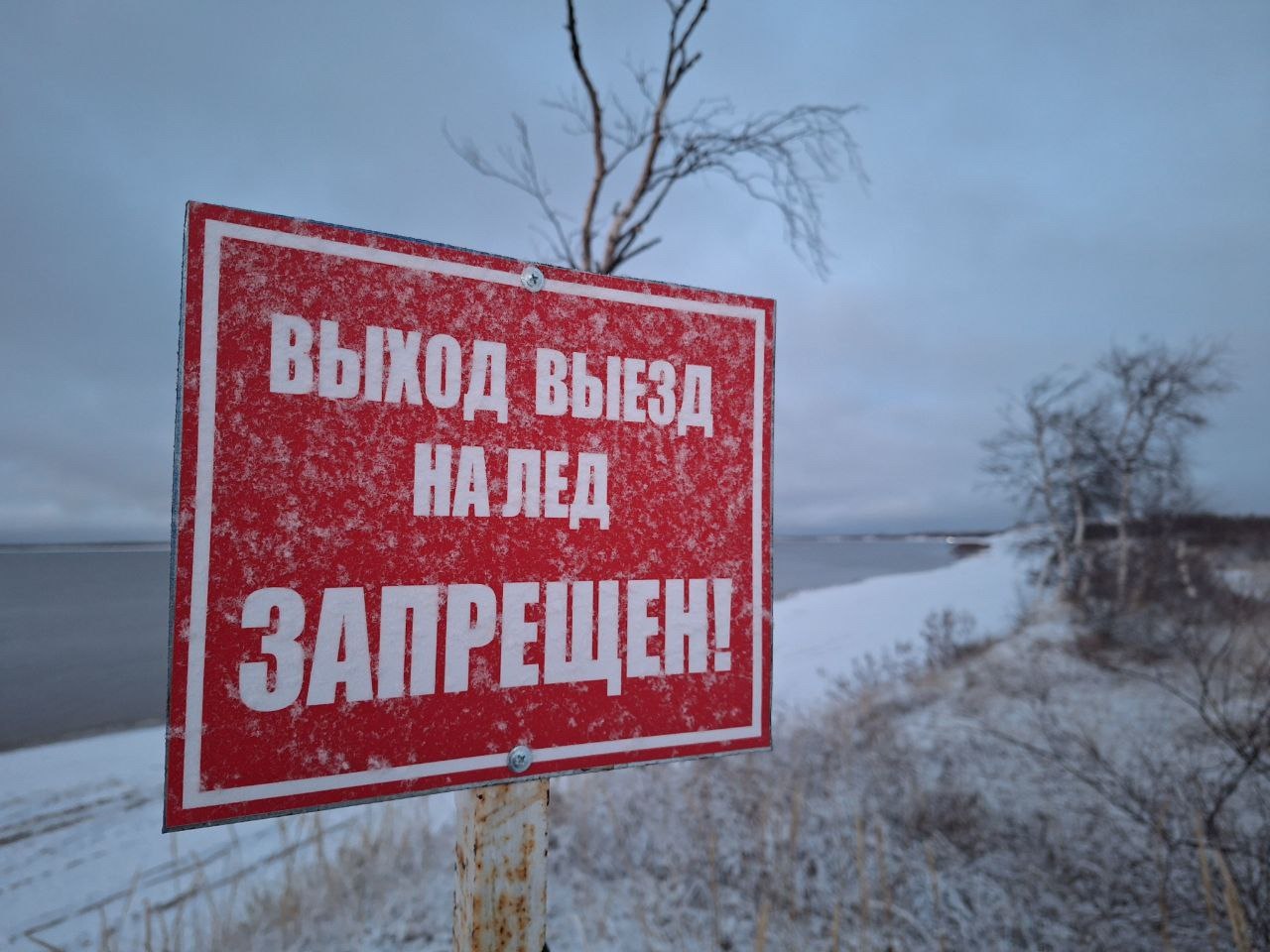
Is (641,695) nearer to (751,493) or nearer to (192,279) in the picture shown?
(751,493)

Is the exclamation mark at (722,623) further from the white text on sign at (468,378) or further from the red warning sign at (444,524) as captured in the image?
the white text on sign at (468,378)

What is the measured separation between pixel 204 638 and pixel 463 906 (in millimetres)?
650

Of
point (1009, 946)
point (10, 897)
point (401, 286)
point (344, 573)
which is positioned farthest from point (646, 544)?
point (10, 897)

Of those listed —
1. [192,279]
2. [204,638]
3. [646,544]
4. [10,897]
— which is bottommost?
[10,897]

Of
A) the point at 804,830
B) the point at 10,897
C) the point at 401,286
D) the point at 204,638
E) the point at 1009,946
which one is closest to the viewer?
the point at 204,638

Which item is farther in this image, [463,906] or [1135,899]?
[1135,899]

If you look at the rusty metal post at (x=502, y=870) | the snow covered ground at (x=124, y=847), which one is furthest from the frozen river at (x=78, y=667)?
the rusty metal post at (x=502, y=870)

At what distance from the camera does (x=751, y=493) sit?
1.26 meters

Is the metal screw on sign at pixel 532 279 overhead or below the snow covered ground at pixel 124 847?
overhead

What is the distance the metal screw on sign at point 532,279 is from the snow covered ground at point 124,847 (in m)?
1.82

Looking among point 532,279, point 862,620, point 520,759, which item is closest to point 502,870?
point 520,759

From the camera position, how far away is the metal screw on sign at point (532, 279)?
1120 mm

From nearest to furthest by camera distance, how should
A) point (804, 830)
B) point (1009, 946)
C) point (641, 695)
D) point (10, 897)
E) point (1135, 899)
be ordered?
point (641, 695) < point (1009, 946) < point (1135, 899) < point (804, 830) < point (10, 897)

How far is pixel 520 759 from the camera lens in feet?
3.45
